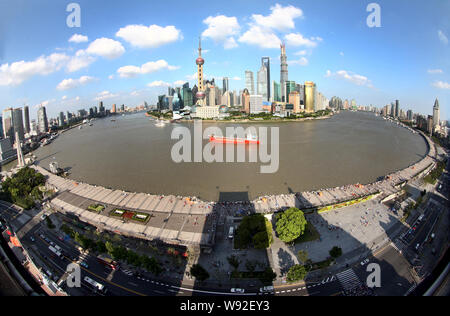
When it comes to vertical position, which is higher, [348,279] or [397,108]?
[397,108]

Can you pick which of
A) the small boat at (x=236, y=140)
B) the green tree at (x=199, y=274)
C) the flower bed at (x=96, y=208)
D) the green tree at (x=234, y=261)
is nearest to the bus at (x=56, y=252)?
the flower bed at (x=96, y=208)

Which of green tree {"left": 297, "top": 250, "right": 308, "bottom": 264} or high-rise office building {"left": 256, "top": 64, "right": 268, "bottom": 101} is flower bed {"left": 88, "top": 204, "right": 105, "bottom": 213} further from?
high-rise office building {"left": 256, "top": 64, "right": 268, "bottom": 101}

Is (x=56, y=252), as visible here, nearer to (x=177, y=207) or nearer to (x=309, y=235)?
(x=177, y=207)

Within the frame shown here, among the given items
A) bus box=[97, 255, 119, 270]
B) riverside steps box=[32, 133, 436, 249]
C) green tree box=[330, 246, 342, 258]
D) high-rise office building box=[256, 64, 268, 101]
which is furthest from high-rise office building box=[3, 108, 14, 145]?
high-rise office building box=[256, 64, 268, 101]

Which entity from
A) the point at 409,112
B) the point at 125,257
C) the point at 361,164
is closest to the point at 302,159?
the point at 361,164

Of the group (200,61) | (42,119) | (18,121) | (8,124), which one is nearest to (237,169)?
(8,124)

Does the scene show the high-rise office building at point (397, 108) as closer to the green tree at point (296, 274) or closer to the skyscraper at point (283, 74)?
the skyscraper at point (283, 74)
